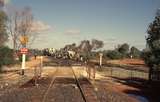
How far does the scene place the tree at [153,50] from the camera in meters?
30.4

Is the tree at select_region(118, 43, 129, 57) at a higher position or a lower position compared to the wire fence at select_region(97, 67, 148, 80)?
higher

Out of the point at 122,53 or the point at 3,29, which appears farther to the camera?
the point at 122,53

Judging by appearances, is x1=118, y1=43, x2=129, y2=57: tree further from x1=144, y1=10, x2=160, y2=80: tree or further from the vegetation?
x1=144, y1=10, x2=160, y2=80: tree

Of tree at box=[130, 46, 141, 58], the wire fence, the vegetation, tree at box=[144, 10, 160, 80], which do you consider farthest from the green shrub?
tree at box=[130, 46, 141, 58]

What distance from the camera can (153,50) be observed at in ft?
102

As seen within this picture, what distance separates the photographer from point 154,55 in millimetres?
30859

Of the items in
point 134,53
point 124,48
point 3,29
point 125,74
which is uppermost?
point 3,29

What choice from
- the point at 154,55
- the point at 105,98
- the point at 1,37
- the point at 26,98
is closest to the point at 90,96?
the point at 105,98

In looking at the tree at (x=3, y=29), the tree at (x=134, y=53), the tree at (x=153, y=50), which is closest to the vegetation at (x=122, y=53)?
the tree at (x=134, y=53)

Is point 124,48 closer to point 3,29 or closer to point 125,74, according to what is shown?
point 3,29

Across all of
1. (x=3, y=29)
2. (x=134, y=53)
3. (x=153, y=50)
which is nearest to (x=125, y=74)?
(x=153, y=50)

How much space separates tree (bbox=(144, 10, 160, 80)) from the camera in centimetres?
3038

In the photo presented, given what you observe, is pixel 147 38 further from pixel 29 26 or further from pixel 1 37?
pixel 29 26

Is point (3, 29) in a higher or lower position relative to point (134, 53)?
A: higher
